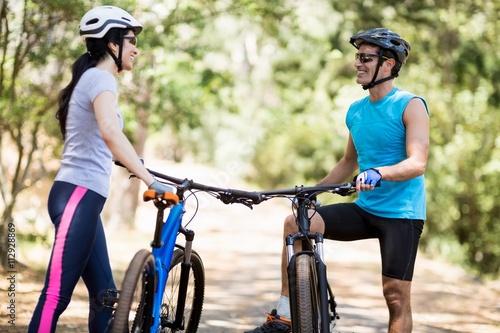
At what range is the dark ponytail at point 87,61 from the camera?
13.8 feet

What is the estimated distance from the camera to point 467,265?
52.6 feet

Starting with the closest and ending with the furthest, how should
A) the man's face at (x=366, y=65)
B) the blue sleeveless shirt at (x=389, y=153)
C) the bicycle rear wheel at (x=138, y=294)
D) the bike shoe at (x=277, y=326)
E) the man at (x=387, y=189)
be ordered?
the bicycle rear wheel at (x=138, y=294)
the bike shoe at (x=277, y=326)
the man at (x=387, y=189)
the blue sleeveless shirt at (x=389, y=153)
the man's face at (x=366, y=65)

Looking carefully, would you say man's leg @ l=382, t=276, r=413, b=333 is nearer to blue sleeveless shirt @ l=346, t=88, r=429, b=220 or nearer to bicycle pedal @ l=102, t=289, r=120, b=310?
blue sleeveless shirt @ l=346, t=88, r=429, b=220

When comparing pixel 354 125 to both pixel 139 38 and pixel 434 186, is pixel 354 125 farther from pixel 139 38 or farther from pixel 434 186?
pixel 434 186

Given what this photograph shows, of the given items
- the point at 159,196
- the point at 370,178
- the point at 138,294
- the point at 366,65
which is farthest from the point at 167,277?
the point at 366,65

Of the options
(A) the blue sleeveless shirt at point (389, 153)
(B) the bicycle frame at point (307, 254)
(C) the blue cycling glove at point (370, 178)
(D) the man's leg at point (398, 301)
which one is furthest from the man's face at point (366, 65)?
(D) the man's leg at point (398, 301)

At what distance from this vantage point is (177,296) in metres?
4.93

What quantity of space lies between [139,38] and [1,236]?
2.97 m

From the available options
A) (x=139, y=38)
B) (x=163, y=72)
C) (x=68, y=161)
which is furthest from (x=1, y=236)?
(x=68, y=161)

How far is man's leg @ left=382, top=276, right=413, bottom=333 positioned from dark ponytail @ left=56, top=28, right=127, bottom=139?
2139mm

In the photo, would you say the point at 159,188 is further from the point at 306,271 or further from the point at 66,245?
the point at 306,271

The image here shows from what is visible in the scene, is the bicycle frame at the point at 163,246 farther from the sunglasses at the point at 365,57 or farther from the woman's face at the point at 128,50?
the sunglasses at the point at 365,57

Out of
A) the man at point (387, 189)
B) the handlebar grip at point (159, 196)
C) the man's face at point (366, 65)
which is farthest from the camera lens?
the man's face at point (366, 65)

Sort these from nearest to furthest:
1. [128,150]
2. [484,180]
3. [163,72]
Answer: [128,150]
[163,72]
[484,180]
